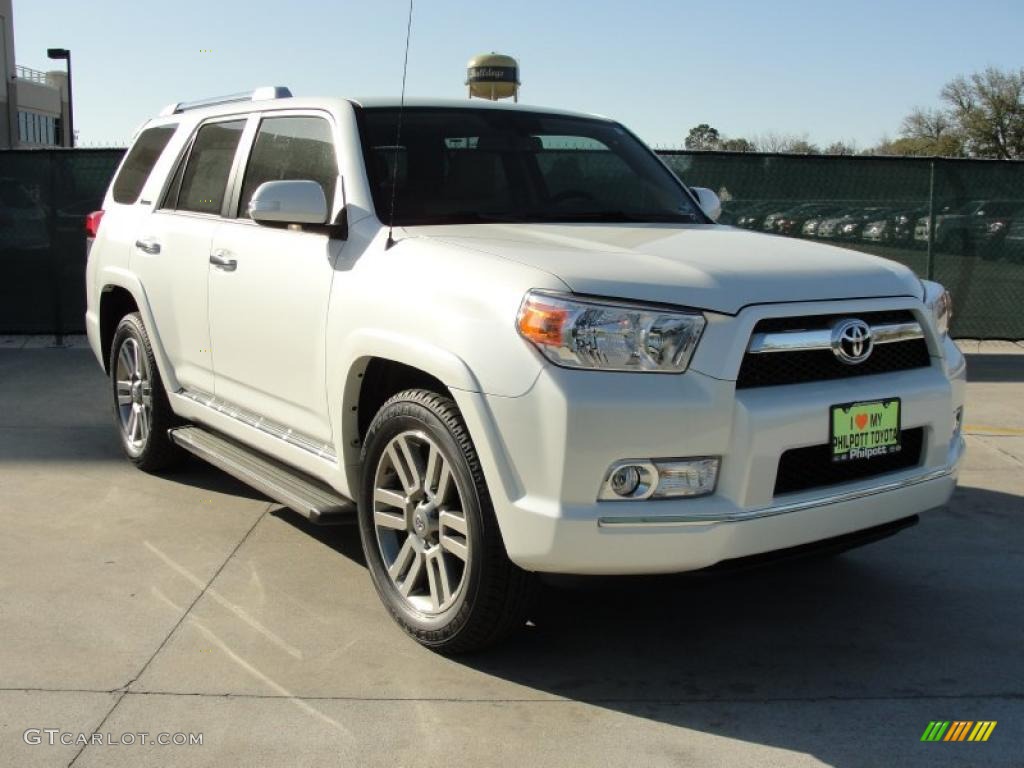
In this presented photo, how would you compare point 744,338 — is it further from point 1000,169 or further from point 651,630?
point 1000,169

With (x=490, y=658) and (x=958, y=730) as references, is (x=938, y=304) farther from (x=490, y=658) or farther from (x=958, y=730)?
(x=490, y=658)

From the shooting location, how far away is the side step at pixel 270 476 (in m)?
4.35

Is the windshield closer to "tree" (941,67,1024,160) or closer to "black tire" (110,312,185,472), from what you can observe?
"black tire" (110,312,185,472)

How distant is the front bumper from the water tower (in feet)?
63.7

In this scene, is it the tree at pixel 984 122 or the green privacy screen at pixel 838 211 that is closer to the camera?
the green privacy screen at pixel 838 211

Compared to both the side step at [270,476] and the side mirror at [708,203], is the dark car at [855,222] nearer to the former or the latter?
the side mirror at [708,203]

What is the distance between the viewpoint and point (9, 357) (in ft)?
33.0

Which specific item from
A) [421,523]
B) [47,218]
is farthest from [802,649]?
[47,218]

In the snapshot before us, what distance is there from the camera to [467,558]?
3.61 meters

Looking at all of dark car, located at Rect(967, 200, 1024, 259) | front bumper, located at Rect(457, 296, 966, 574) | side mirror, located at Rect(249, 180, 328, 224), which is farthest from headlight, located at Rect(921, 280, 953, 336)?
dark car, located at Rect(967, 200, 1024, 259)

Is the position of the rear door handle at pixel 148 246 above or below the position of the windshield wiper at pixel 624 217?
below

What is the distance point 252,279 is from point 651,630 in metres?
2.14

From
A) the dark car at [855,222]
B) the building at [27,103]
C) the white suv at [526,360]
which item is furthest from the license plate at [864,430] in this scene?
the building at [27,103]

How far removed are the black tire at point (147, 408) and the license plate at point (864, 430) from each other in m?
3.60
